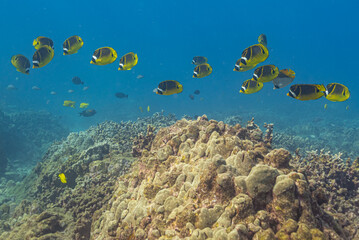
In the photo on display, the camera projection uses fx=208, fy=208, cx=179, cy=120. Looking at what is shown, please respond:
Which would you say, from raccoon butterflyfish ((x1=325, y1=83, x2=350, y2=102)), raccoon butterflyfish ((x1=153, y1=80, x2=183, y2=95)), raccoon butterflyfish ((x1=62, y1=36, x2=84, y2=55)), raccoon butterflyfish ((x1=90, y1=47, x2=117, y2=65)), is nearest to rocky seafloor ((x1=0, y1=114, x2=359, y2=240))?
raccoon butterflyfish ((x1=153, y1=80, x2=183, y2=95))

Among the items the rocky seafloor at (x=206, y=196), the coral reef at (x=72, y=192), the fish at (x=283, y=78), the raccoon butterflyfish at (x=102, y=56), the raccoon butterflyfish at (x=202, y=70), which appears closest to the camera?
the rocky seafloor at (x=206, y=196)

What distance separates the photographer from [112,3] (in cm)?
14262

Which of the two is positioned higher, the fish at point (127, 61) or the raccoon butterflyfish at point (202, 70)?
the raccoon butterflyfish at point (202, 70)

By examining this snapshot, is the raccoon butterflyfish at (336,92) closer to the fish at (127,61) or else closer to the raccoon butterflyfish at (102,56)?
the fish at (127,61)

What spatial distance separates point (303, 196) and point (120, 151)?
703 cm

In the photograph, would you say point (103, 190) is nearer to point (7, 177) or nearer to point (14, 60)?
point (14, 60)

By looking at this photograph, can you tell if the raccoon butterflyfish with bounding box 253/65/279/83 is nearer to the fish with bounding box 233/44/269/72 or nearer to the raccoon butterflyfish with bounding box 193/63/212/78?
the fish with bounding box 233/44/269/72

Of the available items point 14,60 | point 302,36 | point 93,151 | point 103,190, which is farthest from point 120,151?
point 302,36

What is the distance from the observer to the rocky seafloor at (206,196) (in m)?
2.29

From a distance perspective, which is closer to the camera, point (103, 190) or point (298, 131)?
point (103, 190)

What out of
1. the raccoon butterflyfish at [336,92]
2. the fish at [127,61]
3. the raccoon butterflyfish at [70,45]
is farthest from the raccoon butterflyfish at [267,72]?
the raccoon butterflyfish at [70,45]

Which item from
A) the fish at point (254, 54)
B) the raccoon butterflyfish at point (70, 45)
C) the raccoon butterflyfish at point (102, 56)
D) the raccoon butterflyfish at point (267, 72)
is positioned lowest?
the raccoon butterflyfish at point (267, 72)

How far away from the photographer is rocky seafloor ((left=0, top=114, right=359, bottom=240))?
229 cm

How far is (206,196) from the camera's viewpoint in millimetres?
2771
